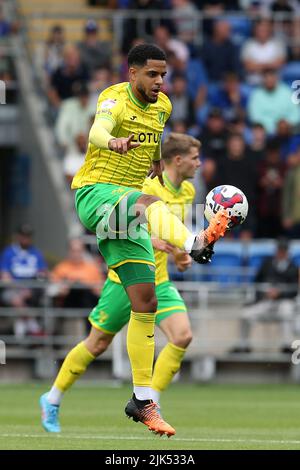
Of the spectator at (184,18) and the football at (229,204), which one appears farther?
the spectator at (184,18)

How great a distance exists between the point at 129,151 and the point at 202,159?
11018mm

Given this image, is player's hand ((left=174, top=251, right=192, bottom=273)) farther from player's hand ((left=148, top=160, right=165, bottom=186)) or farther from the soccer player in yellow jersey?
the soccer player in yellow jersey

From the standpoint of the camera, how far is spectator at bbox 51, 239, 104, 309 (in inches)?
798

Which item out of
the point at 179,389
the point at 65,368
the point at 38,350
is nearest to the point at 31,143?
the point at 38,350

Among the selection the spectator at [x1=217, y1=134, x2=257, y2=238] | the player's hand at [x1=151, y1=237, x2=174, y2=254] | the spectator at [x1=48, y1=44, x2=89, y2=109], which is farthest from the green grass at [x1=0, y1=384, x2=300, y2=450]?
the spectator at [x1=48, y1=44, x2=89, y2=109]

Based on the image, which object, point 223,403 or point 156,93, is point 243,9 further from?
point 156,93

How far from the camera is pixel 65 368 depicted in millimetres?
12055

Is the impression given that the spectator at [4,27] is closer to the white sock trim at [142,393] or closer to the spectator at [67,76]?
the spectator at [67,76]

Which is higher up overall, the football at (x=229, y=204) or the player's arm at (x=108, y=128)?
the player's arm at (x=108, y=128)

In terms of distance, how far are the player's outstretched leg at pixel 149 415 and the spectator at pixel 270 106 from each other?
13.0 m

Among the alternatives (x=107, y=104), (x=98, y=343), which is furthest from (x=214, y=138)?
(x=107, y=104)

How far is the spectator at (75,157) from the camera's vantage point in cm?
2148

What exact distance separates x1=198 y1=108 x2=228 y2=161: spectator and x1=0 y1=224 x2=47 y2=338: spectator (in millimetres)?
3243

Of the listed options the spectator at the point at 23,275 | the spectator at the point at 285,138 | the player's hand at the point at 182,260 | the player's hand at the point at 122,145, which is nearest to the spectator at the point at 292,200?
the spectator at the point at 285,138
